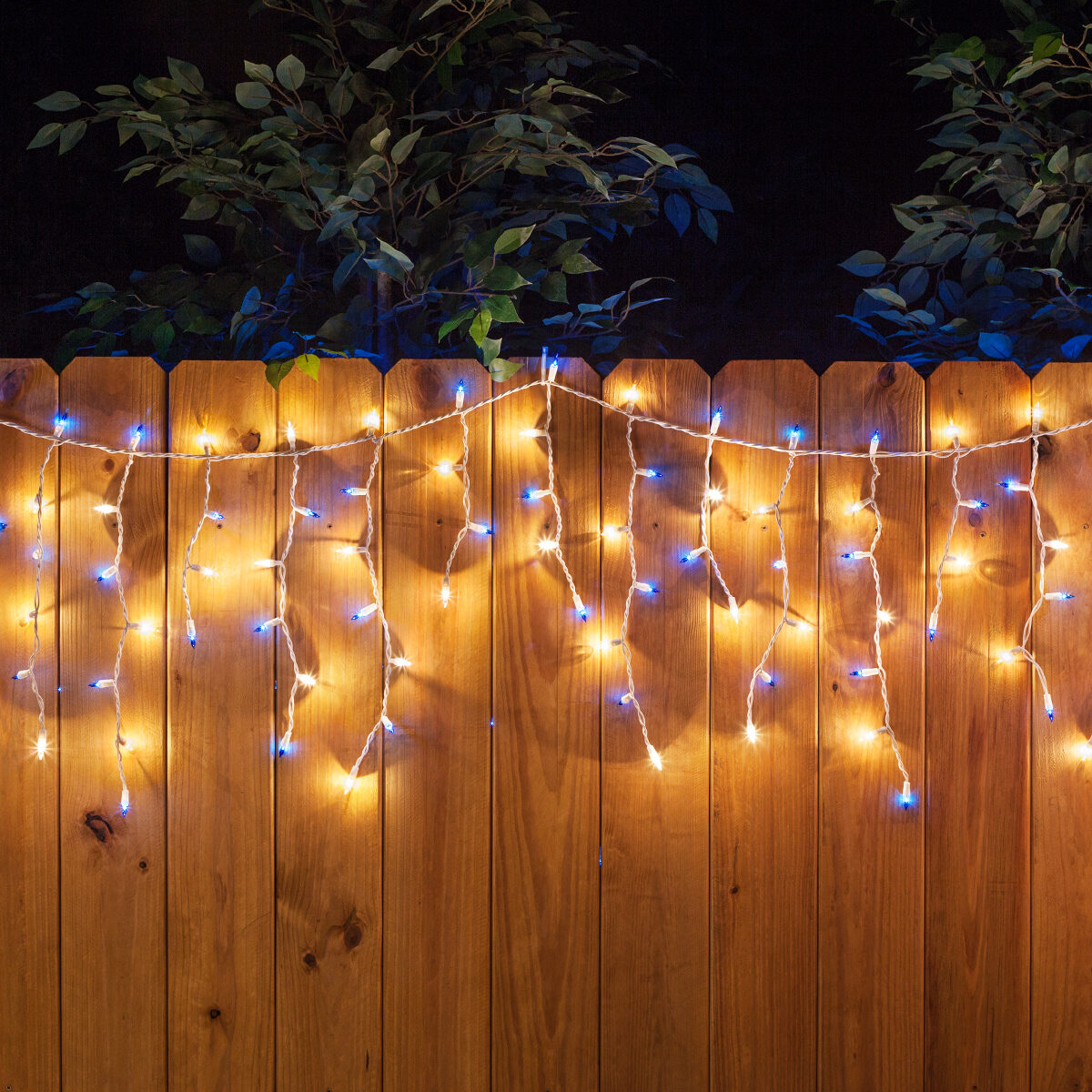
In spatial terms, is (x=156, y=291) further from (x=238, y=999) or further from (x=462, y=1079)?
(x=462, y=1079)

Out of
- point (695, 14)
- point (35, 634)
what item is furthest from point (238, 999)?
point (695, 14)

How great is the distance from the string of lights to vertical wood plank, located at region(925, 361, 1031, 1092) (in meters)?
0.03

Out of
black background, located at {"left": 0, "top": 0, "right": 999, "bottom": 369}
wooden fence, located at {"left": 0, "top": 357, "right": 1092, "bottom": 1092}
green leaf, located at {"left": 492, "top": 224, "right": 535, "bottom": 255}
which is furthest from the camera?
black background, located at {"left": 0, "top": 0, "right": 999, "bottom": 369}

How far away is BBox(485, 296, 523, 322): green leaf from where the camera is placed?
4.09 feet

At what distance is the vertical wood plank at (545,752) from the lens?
1316 millimetres

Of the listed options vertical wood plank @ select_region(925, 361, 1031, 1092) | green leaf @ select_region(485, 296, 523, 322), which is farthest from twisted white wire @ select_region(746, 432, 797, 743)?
green leaf @ select_region(485, 296, 523, 322)

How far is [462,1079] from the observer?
1.32m

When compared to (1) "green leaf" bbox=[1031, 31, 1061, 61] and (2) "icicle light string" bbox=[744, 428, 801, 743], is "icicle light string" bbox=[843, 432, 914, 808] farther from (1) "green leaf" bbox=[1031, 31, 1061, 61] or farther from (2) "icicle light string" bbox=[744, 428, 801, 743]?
(1) "green leaf" bbox=[1031, 31, 1061, 61]

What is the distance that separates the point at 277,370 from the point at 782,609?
0.94m

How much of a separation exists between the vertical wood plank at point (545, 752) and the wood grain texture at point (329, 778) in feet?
0.71

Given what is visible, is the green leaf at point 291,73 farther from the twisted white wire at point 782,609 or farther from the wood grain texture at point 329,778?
the twisted white wire at point 782,609

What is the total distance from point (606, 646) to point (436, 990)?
65 cm

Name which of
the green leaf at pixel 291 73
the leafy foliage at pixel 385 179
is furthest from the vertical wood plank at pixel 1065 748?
the green leaf at pixel 291 73

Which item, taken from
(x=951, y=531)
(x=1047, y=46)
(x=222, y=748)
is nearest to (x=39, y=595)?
(x=222, y=748)
